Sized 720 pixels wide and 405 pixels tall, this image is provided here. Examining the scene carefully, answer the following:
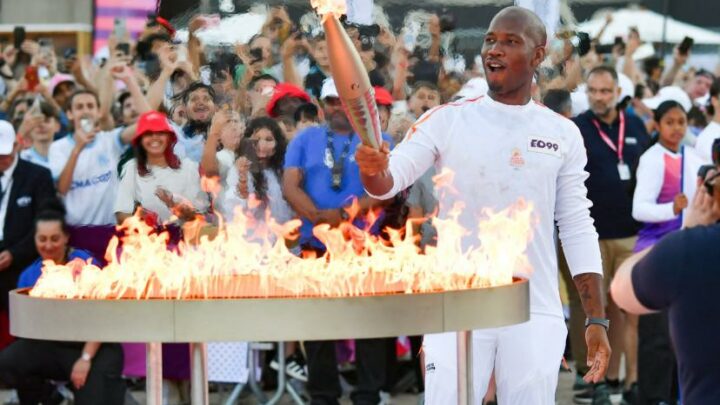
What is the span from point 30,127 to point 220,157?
2022 millimetres

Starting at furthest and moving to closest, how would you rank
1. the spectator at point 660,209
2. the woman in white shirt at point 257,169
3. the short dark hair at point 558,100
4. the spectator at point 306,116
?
the short dark hair at point 558,100 < the spectator at point 306,116 < the woman in white shirt at point 257,169 < the spectator at point 660,209

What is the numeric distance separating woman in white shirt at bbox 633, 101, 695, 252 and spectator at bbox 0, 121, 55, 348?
11.7 feet

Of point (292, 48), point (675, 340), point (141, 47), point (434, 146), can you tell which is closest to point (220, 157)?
point (292, 48)

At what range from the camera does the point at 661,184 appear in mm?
9023

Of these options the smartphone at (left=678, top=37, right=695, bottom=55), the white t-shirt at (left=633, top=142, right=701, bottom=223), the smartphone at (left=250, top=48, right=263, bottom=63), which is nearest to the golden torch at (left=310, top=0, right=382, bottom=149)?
the white t-shirt at (left=633, top=142, right=701, bottom=223)

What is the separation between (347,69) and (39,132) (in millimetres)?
6560

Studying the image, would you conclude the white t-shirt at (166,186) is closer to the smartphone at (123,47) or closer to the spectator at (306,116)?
the spectator at (306,116)

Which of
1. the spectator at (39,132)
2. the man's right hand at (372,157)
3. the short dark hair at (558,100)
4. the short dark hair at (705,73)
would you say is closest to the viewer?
the man's right hand at (372,157)

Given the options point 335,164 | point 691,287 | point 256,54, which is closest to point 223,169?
point 335,164

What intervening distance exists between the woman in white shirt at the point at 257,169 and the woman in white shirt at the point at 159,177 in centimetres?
21

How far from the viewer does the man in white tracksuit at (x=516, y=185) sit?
16.7 feet

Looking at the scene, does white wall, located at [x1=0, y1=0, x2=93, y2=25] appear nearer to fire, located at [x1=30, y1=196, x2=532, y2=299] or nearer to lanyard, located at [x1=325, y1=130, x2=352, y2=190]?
lanyard, located at [x1=325, y1=130, x2=352, y2=190]

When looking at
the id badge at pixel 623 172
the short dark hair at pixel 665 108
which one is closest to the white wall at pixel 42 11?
the id badge at pixel 623 172

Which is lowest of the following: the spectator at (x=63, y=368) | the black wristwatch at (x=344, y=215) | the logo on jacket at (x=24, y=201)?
the spectator at (x=63, y=368)
